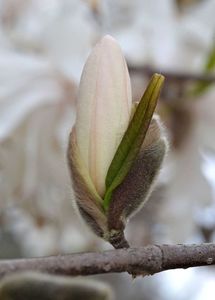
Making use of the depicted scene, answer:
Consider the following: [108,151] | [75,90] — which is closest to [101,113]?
[108,151]

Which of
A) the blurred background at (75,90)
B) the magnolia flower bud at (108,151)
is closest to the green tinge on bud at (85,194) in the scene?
the magnolia flower bud at (108,151)

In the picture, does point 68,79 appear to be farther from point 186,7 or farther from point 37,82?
point 186,7

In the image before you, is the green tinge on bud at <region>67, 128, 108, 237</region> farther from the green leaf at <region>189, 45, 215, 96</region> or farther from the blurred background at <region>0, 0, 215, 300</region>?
the green leaf at <region>189, 45, 215, 96</region>

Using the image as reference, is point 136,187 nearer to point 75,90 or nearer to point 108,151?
point 108,151

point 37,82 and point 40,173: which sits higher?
point 37,82

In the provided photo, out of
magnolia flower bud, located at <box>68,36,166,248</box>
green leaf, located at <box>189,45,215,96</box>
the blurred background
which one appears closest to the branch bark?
magnolia flower bud, located at <box>68,36,166,248</box>

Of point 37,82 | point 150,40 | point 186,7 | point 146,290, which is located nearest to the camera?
point 37,82

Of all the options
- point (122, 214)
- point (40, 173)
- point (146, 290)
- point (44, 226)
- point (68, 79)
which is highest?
point (122, 214)

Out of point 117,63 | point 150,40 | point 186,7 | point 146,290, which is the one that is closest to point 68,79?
point 150,40
